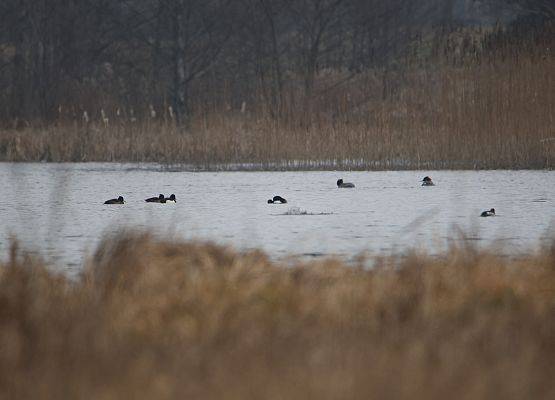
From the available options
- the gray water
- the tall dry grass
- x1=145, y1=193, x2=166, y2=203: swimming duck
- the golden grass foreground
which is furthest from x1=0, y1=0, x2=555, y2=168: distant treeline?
the golden grass foreground

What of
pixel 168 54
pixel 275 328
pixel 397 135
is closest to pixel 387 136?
pixel 397 135

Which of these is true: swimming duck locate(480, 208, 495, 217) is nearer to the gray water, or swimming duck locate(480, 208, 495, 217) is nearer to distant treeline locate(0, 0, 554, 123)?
the gray water

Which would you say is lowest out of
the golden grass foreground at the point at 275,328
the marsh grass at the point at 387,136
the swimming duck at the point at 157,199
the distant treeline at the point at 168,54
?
the golden grass foreground at the point at 275,328

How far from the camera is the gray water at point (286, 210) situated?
7.88 m

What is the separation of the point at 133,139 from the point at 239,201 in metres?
7.00

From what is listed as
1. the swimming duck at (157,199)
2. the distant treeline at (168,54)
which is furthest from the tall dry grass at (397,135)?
the swimming duck at (157,199)

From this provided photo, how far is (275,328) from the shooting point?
4.67m

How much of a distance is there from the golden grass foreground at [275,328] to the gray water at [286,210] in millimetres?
588

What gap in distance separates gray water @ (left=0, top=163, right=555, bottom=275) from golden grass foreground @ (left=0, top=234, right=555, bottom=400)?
1.93 ft

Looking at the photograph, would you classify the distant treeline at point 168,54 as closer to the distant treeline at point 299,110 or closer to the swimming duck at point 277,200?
the distant treeline at point 299,110

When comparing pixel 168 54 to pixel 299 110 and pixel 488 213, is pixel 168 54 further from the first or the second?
pixel 488 213

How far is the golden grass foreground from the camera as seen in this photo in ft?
12.1

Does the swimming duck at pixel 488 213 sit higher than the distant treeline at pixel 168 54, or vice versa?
A: the distant treeline at pixel 168 54

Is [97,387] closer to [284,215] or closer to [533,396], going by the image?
[533,396]
